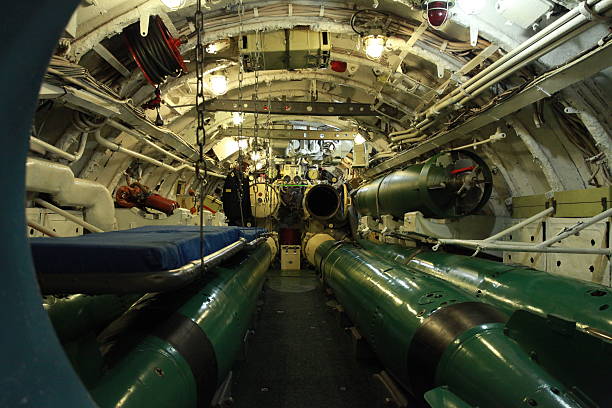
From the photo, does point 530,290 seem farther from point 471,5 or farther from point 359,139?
point 359,139

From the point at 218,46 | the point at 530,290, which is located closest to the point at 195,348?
the point at 530,290

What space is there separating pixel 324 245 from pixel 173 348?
5.16 meters

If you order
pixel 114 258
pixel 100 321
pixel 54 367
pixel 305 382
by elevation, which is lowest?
pixel 305 382

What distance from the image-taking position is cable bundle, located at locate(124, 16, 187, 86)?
4.10 metres

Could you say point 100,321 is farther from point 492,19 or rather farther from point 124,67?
point 492,19

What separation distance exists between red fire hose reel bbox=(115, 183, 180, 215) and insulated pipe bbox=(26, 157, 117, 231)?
1.20 metres

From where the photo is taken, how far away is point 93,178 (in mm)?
5465

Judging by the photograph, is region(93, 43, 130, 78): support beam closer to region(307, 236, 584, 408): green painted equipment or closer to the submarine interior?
the submarine interior

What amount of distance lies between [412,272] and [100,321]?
97.9 inches

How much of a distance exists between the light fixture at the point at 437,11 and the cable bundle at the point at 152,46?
2.91 metres

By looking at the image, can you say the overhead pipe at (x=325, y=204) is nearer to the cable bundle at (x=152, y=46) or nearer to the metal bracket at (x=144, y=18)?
the cable bundle at (x=152, y=46)

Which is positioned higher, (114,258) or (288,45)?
(288,45)

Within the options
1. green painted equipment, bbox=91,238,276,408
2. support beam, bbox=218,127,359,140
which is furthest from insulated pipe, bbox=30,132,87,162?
support beam, bbox=218,127,359,140

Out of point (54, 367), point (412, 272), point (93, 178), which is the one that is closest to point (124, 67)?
point (93, 178)
